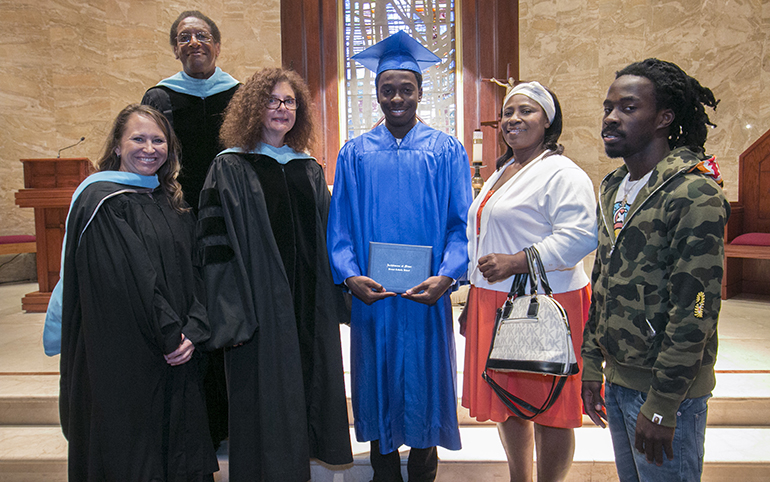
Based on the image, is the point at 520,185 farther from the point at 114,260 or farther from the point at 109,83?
the point at 109,83

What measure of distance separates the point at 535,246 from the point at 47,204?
5256 mm

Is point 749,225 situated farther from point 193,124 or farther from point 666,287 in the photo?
point 193,124

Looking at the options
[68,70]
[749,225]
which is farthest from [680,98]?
[68,70]

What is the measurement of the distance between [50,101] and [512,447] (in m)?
7.70

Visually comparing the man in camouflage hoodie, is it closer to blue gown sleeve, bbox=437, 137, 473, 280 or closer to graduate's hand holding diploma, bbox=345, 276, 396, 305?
blue gown sleeve, bbox=437, 137, 473, 280

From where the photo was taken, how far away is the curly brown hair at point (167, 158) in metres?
2.02

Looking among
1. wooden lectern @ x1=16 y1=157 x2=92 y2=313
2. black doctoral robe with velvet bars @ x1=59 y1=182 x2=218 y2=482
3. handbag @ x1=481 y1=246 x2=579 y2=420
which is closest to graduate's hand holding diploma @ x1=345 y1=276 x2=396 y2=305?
handbag @ x1=481 y1=246 x2=579 y2=420

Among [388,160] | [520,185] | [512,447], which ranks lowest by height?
[512,447]

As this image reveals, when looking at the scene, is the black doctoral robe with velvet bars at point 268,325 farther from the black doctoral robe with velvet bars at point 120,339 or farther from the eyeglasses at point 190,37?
the eyeglasses at point 190,37

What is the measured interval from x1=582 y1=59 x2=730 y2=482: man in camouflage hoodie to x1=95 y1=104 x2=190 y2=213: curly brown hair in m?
1.71

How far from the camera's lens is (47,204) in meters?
5.04

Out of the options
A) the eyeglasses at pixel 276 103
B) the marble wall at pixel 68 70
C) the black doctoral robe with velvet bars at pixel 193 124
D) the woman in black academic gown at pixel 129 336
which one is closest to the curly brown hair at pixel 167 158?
the woman in black academic gown at pixel 129 336

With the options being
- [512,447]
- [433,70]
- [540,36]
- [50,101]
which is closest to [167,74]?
[50,101]

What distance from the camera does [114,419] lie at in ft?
5.86
